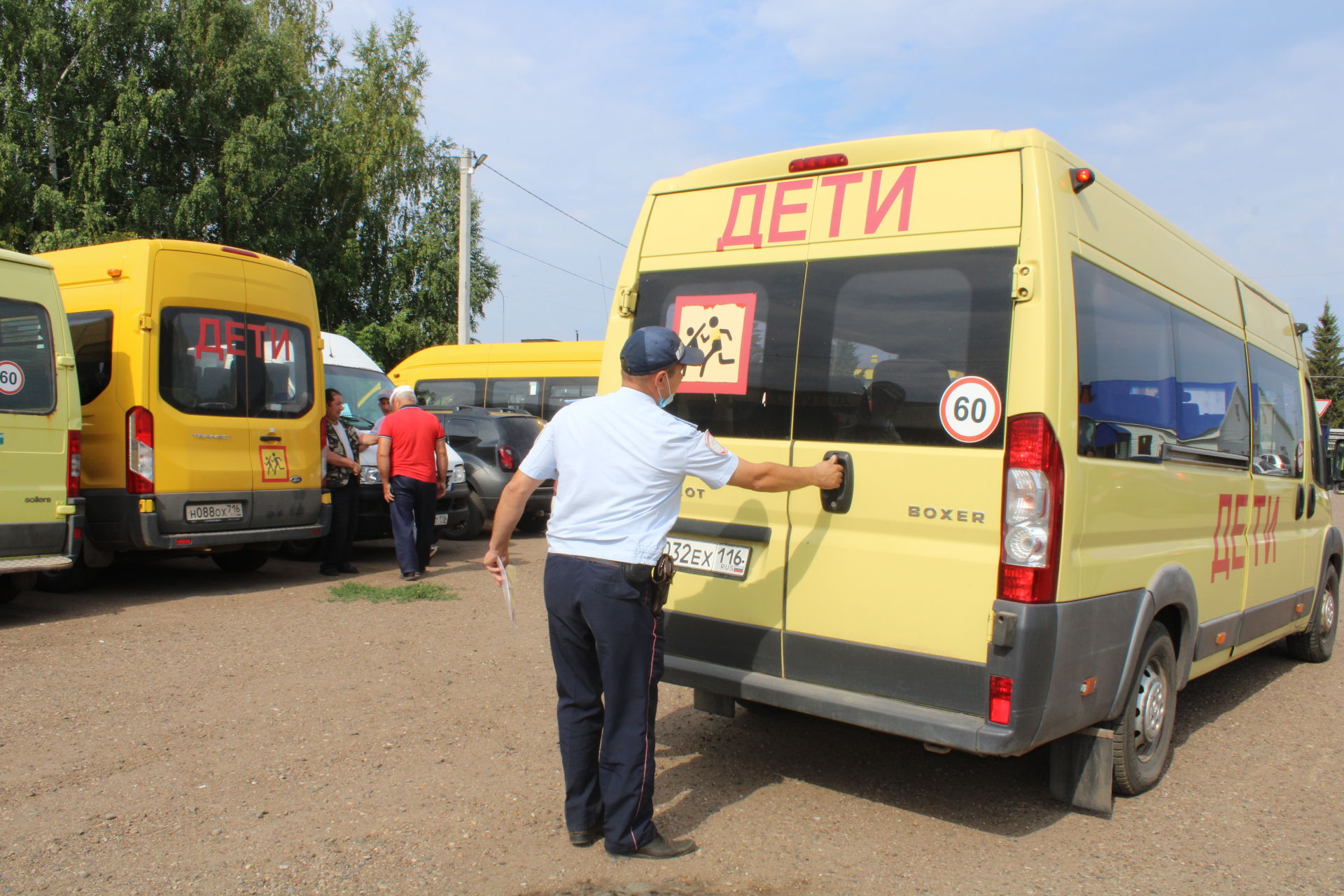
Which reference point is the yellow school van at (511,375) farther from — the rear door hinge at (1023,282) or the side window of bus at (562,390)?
the rear door hinge at (1023,282)

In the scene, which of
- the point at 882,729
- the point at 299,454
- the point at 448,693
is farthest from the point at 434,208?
the point at 882,729

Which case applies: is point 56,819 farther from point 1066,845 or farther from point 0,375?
point 0,375

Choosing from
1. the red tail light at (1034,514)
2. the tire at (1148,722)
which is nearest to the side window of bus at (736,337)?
the red tail light at (1034,514)

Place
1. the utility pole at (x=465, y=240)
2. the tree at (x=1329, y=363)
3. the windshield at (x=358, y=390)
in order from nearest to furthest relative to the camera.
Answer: the windshield at (x=358, y=390)
the utility pole at (x=465, y=240)
the tree at (x=1329, y=363)

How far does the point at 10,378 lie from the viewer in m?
7.29

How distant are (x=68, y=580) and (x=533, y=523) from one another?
6.65 meters

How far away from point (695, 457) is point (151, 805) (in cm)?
254

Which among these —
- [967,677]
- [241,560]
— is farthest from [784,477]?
[241,560]

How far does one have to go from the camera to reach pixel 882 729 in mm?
3773

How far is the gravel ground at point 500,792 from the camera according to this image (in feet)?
11.7

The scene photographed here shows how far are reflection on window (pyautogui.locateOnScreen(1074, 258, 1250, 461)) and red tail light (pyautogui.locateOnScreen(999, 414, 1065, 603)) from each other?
8.6 inches

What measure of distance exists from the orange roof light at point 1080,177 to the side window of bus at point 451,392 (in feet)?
56.8

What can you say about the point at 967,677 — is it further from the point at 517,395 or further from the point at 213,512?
the point at 517,395

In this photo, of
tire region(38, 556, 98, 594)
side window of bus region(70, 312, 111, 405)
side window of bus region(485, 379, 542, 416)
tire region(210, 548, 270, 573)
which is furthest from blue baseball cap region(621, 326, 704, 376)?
side window of bus region(485, 379, 542, 416)
